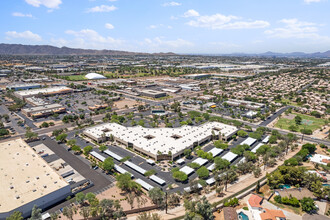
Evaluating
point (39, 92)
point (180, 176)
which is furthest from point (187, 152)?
point (39, 92)

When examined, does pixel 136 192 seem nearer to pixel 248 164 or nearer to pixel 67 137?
pixel 248 164

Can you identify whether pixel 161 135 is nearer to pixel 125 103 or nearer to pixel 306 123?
pixel 125 103

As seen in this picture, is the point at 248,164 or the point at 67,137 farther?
the point at 67,137

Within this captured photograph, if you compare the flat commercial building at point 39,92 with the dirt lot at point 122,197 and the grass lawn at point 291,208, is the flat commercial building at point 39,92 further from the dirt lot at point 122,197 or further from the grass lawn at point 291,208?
the grass lawn at point 291,208

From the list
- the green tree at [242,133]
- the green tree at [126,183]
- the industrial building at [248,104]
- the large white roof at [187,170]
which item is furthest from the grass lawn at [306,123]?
the green tree at [126,183]

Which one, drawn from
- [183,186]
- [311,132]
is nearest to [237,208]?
[183,186]

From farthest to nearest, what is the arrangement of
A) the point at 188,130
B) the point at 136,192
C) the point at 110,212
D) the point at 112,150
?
the point at 188,130, the point at 112,150, the point at 136,192, the point at 110,212

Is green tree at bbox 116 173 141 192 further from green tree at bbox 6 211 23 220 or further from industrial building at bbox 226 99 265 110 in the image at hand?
industrial building at bbox 226 99 265 110
